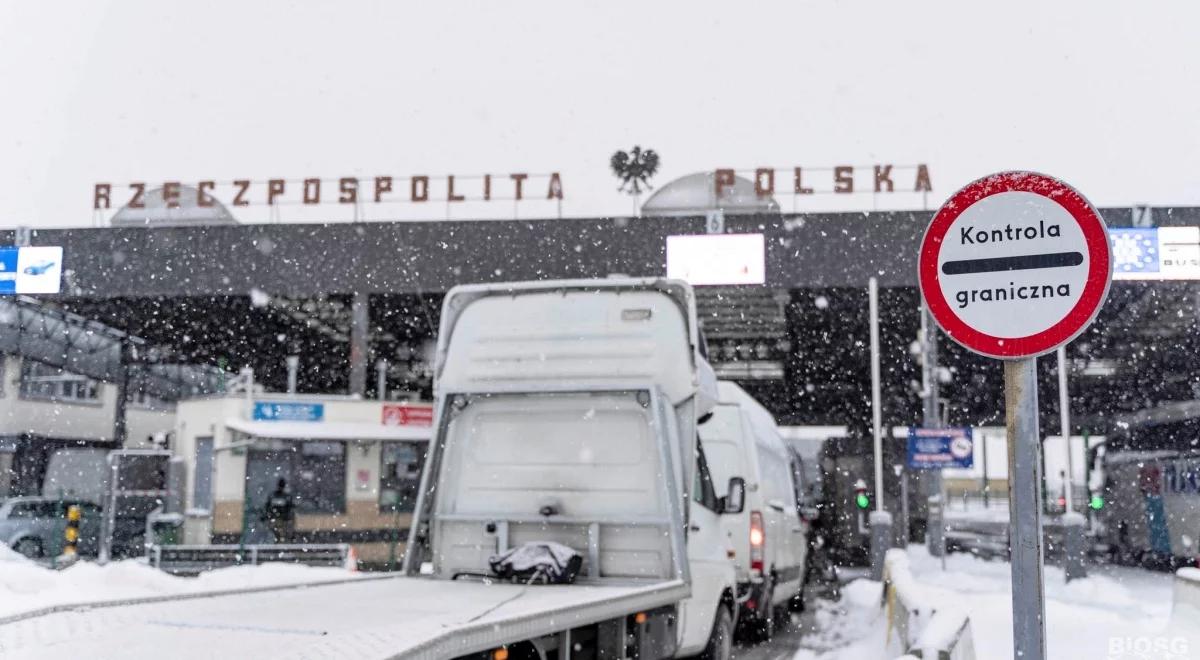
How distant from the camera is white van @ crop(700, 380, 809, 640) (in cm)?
1212

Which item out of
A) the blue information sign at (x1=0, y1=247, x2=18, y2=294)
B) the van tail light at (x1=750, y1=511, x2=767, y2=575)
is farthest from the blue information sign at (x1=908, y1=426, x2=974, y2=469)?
the blue information sign at (x1=0, y1=247, x2=18, y2=294)

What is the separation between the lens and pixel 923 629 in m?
6.28

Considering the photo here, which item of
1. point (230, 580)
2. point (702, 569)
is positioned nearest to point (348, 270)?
point (230, 580)

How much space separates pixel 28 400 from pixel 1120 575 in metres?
35.9

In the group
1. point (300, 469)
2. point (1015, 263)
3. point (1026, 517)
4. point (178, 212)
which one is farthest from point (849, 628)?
point (178, 212)

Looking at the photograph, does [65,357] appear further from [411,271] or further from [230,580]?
[230,580]

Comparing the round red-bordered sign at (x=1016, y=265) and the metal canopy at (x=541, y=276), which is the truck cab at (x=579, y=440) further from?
the metal canopy at (x=541, y=276)

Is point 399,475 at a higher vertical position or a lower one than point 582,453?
lower

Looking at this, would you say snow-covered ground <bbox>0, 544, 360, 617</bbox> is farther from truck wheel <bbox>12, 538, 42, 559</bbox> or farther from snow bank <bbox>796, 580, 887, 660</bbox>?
truck wheel <bbox>12, 538, 42, 559</bbox>

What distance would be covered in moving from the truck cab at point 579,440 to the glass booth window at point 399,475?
20.4 metres

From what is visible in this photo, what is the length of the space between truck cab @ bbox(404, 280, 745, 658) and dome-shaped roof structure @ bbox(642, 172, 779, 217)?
78.7 ft

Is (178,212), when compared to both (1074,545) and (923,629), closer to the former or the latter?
(1074,545)

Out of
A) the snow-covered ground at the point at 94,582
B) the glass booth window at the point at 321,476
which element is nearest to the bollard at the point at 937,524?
the glass booth window at the point at 321,476

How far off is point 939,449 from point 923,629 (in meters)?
16.1
